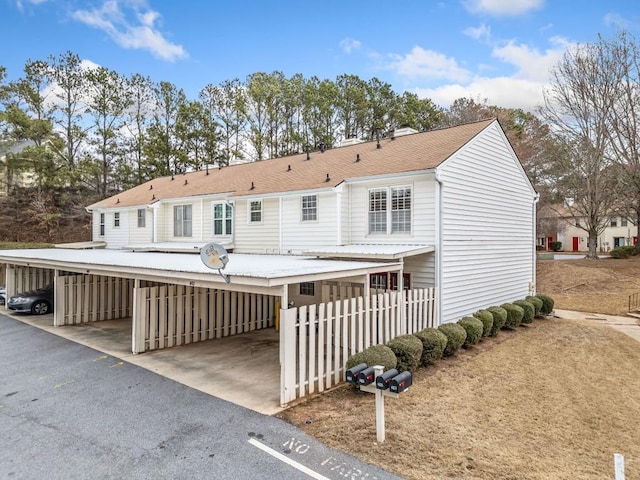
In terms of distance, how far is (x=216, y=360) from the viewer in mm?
10445

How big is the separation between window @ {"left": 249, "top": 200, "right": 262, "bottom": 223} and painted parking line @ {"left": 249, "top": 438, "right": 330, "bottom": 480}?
12384 millimetres

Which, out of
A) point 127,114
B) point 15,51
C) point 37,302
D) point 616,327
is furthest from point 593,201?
point 15,51

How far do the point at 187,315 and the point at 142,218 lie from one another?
1332 cm

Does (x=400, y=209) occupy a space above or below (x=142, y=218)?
below

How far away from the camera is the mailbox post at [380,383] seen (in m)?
5.52

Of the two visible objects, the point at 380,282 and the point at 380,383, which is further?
the point at 380,282

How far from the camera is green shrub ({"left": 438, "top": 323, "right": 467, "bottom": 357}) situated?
34.9 ft

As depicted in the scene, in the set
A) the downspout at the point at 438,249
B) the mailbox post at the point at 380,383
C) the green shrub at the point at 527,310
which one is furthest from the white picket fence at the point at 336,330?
the green shrub at the point at 527,310

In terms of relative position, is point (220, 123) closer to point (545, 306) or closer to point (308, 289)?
point (308, 289)

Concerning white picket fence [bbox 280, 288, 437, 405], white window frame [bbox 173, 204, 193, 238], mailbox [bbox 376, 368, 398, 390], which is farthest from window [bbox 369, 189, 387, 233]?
white window frame [bbox 173, 204, 193, 238]

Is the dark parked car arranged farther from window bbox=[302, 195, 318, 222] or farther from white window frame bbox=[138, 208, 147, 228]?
window bbox=[302, 195, 318, 222]

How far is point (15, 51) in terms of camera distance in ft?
111

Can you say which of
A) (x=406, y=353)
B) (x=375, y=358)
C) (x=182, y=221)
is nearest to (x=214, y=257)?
(x=375, y=358)

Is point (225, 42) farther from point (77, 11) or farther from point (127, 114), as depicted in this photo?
point (127, 114)
